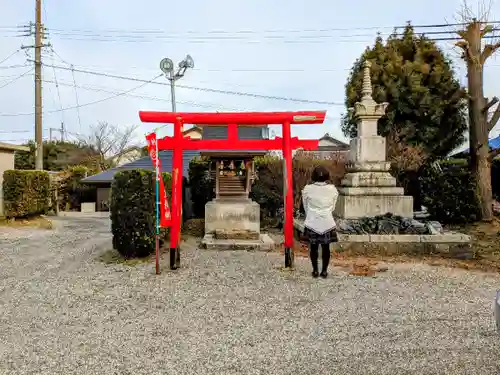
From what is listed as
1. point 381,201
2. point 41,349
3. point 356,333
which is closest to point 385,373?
point 356,333

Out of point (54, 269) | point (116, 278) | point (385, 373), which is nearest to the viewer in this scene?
point (385, 373)

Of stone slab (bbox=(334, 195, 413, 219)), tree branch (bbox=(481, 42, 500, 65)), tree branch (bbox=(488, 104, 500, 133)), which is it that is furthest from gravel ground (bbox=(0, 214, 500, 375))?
tree branch (bbox=(481, 42, 500, 65))

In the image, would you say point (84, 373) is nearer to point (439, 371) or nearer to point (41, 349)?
point (41, 349)

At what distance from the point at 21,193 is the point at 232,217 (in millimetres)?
7096

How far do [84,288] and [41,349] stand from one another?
202cm

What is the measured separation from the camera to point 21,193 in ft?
41.2

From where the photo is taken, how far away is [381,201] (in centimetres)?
866

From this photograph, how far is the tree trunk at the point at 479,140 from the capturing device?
407 inches

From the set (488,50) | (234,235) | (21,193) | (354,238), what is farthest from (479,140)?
(21,193)

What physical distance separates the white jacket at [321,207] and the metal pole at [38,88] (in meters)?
16.0

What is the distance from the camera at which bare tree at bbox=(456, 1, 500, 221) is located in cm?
1016

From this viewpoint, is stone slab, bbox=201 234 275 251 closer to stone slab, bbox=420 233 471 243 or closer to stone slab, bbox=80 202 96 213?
stone slab, bbox=420 233 471 243

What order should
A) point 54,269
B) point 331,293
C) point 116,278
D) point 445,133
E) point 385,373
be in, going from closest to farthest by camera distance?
point 385,373
point 331,293
point 116,278
point 54,269
point 445,133

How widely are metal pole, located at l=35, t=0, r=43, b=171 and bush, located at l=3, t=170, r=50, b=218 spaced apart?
540 cm
